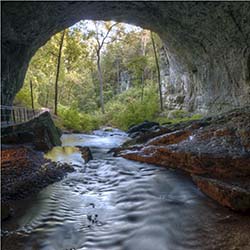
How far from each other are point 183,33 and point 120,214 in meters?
12.0

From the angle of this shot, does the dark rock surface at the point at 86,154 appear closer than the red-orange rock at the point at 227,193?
No

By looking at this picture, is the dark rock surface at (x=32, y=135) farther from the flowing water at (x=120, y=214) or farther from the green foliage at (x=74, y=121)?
the green foliage at (x=74, y=121)

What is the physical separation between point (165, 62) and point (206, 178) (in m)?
19.2

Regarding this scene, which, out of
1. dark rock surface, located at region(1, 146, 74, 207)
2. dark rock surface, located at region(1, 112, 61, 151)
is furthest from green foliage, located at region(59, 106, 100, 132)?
dark rock surface, located at region(1, 146, 74, 207)

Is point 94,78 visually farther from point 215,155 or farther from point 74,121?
point 215,155

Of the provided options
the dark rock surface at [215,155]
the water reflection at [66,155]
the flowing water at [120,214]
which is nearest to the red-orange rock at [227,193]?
the dark rock surface at [215,155]

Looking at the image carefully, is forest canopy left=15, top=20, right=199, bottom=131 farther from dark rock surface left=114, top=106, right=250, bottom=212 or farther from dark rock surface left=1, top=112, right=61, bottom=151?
dark rock surface left=114, top=106, right=250, bottom=212

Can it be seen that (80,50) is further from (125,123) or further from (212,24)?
(212,24)

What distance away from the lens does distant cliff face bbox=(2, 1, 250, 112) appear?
9.60m

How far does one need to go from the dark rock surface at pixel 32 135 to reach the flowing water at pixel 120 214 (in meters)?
3.13

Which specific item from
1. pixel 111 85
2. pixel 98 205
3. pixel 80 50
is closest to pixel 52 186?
pixel 98 205

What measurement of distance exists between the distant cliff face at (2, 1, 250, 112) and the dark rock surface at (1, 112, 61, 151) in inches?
77.0

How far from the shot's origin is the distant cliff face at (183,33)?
378 inches

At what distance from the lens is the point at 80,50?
2280 cm
